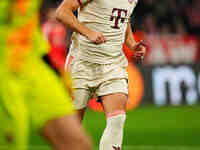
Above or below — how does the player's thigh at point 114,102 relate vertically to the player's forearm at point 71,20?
below

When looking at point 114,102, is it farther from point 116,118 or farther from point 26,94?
point 26,94

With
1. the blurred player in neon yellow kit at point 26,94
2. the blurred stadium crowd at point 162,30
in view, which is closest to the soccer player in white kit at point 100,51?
the blurred player in neon yellow kit at point 26,94

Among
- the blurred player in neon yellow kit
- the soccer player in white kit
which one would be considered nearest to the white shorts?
the soccer player in white kit

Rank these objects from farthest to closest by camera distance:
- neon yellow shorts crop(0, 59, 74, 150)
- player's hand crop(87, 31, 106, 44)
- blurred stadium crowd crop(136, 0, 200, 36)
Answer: blurred stadium crowd crop(136, 0, 200, 36) → player's hand crop(87, 31, 106, 44) → neon yellow shorts crop(0, 59, 74, 150)

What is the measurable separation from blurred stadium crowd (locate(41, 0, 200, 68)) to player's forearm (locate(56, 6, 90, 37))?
6.85 meters

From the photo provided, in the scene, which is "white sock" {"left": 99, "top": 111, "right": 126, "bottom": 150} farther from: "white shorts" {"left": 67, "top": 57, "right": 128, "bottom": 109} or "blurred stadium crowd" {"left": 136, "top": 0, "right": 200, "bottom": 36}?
"blurred stadium crowd" {"left": 136, "top": 0, "right": 200, "bottom": 36}

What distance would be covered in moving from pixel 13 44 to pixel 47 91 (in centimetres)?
31

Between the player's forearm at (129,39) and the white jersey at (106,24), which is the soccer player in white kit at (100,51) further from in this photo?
the player's forearm at (129,39)

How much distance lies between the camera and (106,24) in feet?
18.6

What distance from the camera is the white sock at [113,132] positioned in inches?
212

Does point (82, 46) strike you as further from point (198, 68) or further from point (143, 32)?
point (143, 32)

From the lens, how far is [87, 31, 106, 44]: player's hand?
5316mm

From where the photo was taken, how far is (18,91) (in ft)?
11.3

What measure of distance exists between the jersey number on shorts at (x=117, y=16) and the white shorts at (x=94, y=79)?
0.36 metres
